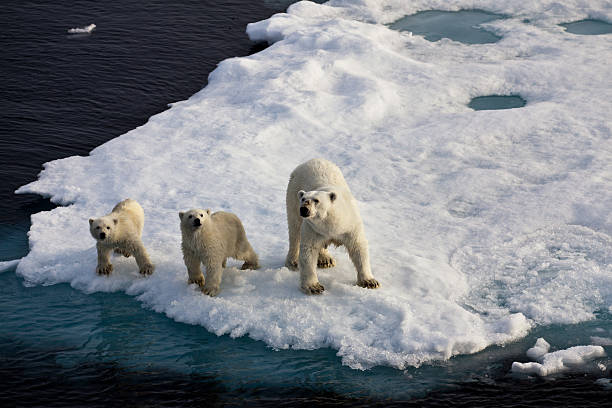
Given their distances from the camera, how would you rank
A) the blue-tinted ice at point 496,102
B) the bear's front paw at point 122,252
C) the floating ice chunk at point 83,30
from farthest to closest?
the floating ice chunk at point 83,30 < the blue-tinted ice at point 496,102 < the bear's front paw at point 122,252

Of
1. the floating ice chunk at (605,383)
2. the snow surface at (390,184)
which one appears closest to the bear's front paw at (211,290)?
the snow surface at (390,184)

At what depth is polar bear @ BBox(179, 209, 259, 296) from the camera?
25.9 feet

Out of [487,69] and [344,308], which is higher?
[487,69]

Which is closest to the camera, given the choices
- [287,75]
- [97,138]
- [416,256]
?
[416,256]

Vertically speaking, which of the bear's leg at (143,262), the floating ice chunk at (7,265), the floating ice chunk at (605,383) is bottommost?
the floating ice chunk at (605,383)

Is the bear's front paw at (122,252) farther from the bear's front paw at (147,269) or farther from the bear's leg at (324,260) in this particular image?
the bear's leg at (324,260)

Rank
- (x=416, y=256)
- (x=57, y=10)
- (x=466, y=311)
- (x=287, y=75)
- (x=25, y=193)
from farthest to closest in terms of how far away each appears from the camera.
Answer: (x=57, y=10) < (x=287, y=75) < (x=25, y=193) < (x=416, y=256) < (x=466, y=311)

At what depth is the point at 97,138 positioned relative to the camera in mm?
13602

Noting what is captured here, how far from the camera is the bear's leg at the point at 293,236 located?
337 inches

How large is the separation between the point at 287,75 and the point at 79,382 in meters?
9.11

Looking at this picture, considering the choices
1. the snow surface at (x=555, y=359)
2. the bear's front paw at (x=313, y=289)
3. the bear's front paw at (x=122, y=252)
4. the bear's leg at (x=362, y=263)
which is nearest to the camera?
the snow surface at (x=555, y=359)

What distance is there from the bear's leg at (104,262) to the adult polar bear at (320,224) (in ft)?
7.40

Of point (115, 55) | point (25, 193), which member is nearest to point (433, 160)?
point (25, 193)

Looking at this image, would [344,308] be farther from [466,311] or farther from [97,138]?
[97,138]
